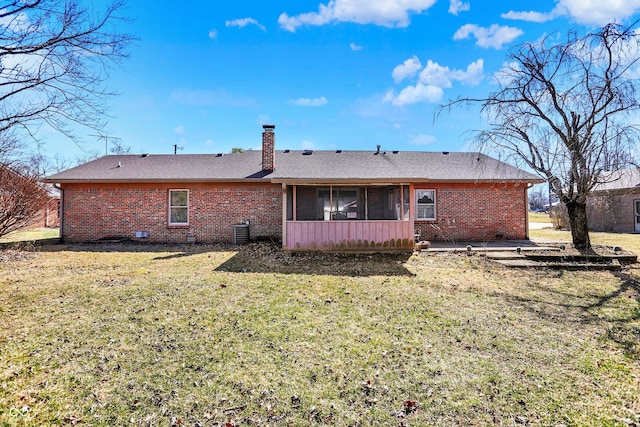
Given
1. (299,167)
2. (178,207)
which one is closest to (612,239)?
(299,167)

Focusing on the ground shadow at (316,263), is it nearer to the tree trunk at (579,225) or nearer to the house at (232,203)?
the house at (232,203)

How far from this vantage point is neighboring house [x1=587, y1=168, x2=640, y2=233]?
17.8 m

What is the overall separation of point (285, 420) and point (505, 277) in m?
6.86

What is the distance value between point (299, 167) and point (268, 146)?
1594 millimetres

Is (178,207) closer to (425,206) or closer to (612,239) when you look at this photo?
(425,206)

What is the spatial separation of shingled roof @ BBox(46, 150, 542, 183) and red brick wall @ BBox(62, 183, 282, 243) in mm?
520

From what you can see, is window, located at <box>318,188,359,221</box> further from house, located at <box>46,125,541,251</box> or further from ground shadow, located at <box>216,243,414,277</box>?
ground shadow, located at <box>216,243,414,277</box>

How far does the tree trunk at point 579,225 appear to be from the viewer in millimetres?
9876

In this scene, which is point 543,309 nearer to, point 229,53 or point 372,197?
point 372,197

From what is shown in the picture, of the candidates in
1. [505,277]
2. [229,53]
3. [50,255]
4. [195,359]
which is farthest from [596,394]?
[229,53]

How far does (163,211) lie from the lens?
13180mm

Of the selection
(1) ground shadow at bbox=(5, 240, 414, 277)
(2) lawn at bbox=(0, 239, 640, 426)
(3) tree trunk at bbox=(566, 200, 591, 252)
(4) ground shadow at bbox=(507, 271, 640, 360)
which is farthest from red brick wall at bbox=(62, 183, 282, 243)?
(3) tree trunk at bbox=(566, 200, 591, 252)

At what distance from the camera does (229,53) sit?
13422 mm

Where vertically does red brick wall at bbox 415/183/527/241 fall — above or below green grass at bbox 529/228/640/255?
above
